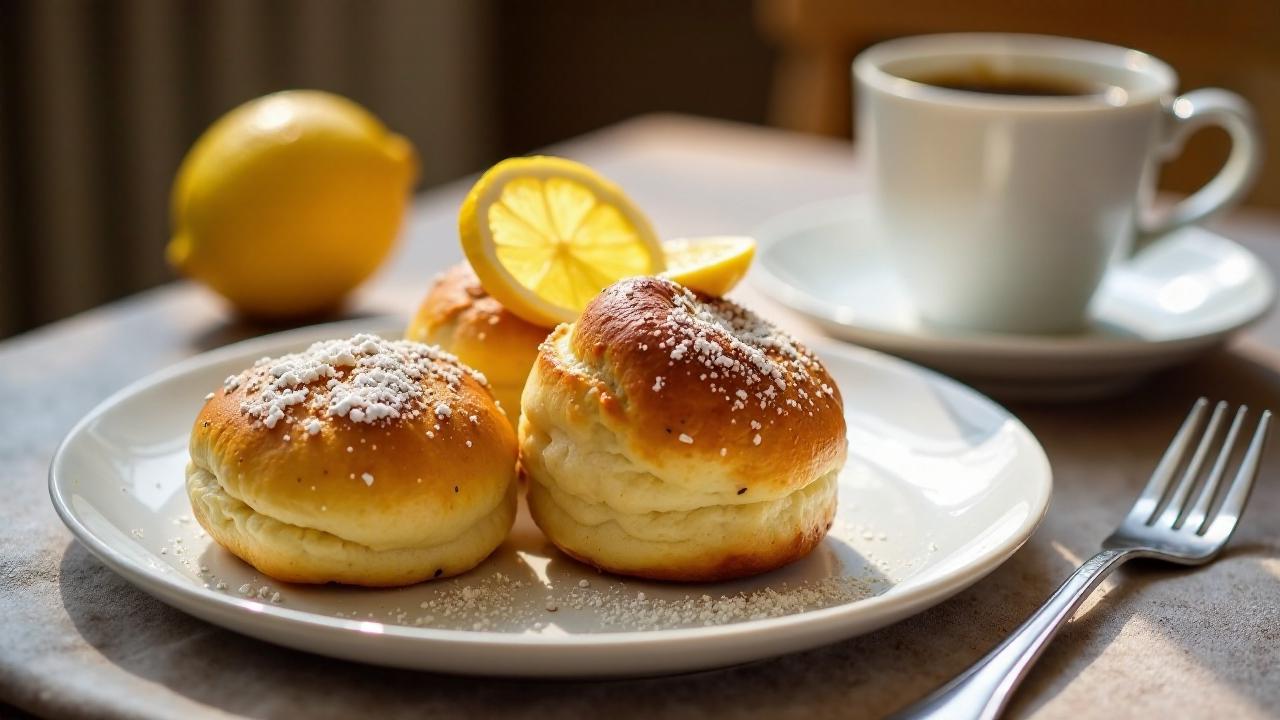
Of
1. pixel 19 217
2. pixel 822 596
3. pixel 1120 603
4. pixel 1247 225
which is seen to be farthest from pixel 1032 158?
pixel 19 217

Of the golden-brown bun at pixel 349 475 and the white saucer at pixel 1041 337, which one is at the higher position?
the golden-brown bun at pixel 349 475

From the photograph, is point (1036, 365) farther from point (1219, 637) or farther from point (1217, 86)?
point (1217, 86)

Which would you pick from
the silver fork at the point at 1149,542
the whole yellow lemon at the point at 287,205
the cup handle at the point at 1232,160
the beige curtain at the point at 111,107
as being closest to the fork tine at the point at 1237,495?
the silver fork at the point at 1149,542

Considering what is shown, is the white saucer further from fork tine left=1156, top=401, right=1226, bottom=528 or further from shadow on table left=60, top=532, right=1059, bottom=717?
shadow on table left=60, top=532, right=1059, bottom=717

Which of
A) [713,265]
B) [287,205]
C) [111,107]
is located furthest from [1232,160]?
[111,107]

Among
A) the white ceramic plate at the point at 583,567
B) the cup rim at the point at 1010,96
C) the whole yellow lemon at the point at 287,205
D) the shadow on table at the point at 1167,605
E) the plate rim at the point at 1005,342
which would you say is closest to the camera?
the white ceramic plate at the point at 583,567

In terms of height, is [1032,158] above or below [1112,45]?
above

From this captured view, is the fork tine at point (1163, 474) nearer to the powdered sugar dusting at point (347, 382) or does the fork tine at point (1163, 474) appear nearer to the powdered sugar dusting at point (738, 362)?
the powdered sugar dusting at point (738, 362)
